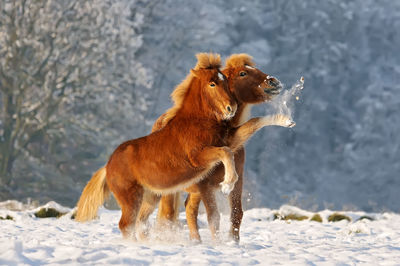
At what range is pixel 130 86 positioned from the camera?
22.0m

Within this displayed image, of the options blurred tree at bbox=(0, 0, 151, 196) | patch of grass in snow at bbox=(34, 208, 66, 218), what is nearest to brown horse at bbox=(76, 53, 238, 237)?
patch of grass in snow at bbox=(34, 208, 66, 218)

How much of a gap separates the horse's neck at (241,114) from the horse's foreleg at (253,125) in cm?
39

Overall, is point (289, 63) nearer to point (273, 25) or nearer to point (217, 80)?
point (273, 25)

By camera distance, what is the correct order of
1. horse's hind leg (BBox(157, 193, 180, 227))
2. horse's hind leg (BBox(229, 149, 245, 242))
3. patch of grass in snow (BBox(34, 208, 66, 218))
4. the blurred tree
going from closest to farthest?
horse's hind leg (BBox(229, 149, 245, 242))
horse's hind leg (BBox(157, 193, 180, 227))
patch of grass in snow (BBox(34, 208, 66, 218))
the blurred tree

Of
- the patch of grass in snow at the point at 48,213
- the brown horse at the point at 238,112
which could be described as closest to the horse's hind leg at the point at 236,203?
the brown horse at the point at 238,112

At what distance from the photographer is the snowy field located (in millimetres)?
5090

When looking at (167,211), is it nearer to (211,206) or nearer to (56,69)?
(211,206)

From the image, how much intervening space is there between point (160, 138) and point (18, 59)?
46.5ft

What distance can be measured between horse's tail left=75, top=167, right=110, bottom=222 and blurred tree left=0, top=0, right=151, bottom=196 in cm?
1262

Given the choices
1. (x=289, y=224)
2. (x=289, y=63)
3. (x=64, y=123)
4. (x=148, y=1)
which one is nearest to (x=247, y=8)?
(x=289, y=63)

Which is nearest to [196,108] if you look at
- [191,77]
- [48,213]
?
[191,77]

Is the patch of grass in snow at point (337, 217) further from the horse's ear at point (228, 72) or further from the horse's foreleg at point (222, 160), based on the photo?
the horse's foreleg at point (222, 160)

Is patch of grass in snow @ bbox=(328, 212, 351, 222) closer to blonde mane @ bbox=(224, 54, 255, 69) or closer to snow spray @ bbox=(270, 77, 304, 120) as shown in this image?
blonde mane @ bbox=(224, 54, 255, 69)

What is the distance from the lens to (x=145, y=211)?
7117 mm
